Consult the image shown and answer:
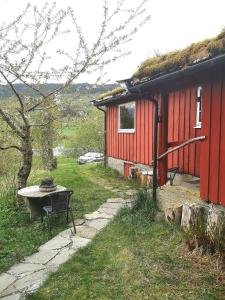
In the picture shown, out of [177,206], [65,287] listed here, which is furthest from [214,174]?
[65,287]

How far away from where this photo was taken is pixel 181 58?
5.49 meters

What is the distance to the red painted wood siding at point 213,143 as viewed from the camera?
510 centimetres

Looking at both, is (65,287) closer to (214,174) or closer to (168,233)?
(168,233)

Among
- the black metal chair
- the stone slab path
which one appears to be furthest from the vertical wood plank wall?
the black metal chair

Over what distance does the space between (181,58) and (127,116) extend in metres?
7.23

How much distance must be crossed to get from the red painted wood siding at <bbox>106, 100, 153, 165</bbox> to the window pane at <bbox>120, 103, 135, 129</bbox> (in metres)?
0.34

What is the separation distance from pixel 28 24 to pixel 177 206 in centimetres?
495

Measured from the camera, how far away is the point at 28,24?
24.5 ft

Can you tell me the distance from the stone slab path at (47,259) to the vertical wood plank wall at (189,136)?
2.21 m

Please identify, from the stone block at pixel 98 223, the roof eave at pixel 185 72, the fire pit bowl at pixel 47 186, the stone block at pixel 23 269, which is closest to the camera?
the roof eave at pixel 185 72

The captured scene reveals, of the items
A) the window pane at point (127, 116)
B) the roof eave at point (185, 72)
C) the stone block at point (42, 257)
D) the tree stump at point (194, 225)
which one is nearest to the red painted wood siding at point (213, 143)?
the tree stump at point (194, 225)

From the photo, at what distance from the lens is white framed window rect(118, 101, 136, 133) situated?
12.1 meters

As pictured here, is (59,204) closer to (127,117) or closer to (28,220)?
(28,220)

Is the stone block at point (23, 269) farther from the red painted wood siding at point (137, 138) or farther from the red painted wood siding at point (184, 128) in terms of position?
the red painted wood siding at point (137, 138)
